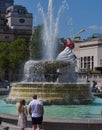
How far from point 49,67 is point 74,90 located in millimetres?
3131

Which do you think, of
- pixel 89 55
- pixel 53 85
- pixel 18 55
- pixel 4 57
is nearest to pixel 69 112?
pixel 53 85

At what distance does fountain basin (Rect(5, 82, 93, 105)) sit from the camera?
31281 millimetres

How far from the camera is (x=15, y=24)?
500ft

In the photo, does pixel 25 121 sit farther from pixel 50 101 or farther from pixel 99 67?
pixel 99 67

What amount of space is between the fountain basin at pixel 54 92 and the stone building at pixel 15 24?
11079 centimetres

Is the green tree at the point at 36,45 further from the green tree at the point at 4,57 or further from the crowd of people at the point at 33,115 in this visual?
the crowd of people at the point at 33,115

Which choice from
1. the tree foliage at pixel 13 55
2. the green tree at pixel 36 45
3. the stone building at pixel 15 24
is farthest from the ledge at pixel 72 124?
the stone building at pixel 15 24

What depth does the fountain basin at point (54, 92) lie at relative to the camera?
103ft

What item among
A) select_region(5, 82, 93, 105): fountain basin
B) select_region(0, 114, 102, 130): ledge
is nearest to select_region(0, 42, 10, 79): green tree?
select_region(5, 82, 93, 105): fountain basin

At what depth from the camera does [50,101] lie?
1219 inches

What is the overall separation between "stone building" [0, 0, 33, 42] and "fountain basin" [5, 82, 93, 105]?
363 feet

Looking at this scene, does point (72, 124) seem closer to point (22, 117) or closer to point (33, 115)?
point (33, 115)

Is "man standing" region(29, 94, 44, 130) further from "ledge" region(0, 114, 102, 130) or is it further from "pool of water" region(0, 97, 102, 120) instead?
"pool of water" region(0, 97, 102, 120)

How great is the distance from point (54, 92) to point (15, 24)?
12242 centimetres
